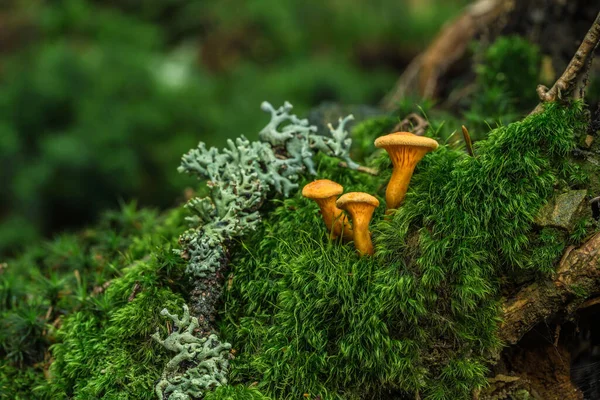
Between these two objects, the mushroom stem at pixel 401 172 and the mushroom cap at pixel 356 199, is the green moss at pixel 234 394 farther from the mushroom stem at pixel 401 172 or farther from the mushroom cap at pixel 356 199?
the mushroom stem at pixel 401 172

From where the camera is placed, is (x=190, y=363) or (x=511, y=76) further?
(x=511, y=76)

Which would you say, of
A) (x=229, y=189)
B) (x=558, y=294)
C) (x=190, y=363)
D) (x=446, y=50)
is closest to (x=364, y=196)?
(x=229, y=189)

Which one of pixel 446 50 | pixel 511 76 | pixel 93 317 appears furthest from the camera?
pixel 446 50

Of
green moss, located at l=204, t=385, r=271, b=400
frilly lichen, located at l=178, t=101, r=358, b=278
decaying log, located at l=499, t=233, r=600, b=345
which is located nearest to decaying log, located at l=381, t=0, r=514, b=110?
frilly lichen, located at l=178, t=101, r=358, b=278

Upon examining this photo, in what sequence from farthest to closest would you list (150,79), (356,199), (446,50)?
(150,79), (446,50), (356,199)

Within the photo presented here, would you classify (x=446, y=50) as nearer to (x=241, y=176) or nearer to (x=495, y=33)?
(x=495, y=33)

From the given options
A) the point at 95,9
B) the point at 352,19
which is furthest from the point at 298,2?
the point at 95,9

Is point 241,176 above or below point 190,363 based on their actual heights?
above
